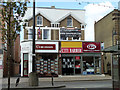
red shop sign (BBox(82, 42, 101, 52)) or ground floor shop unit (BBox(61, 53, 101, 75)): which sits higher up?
red shop sign (BBox(82, 42, 101, 52))

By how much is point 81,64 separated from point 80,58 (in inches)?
31.5

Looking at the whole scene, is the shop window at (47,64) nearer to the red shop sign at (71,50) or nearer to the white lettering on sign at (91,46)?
the red shop sign at (71,50)

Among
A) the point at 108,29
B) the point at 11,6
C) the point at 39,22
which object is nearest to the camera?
the point at 11,6

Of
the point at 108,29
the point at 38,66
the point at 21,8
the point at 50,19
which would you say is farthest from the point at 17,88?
the point at 108,29

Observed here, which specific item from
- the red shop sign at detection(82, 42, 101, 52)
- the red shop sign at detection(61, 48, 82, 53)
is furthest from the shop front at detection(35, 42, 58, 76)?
the red shop sign at detection(82, 42, 101, 52)

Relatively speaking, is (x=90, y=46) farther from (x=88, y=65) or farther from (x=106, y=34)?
(x=106, y=34)

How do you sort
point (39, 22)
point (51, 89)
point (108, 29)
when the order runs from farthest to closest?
point (108, 29) → point (39, 22) → point (51, 89)

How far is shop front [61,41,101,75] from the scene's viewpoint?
3087cm

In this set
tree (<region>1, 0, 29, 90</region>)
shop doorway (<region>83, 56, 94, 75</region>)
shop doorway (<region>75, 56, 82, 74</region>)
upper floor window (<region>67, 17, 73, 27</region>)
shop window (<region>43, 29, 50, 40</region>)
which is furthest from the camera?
upper floor window (<region>67, 17, 73, 27</region>)

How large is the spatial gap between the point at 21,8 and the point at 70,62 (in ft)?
54.2

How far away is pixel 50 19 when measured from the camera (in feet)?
115

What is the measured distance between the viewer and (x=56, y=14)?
36281 mm

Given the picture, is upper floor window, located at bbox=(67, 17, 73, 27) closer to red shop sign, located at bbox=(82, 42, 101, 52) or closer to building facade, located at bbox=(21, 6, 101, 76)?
building facade, located at bbox=(21, 6, 101, 76)

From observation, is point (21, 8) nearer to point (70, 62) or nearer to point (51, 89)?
point (51, 89)
